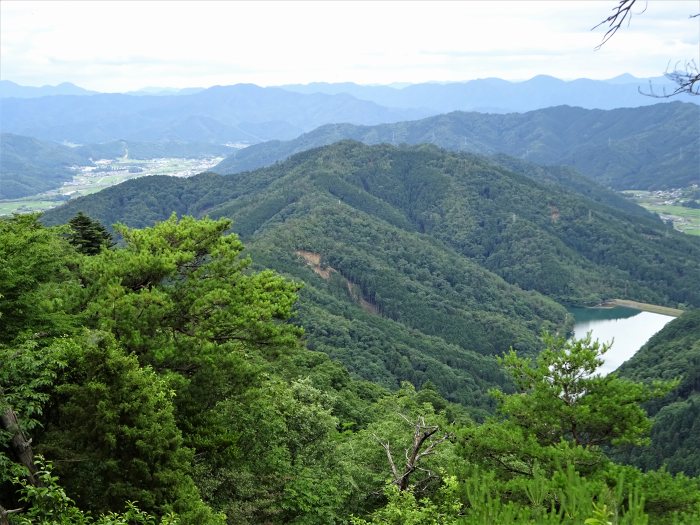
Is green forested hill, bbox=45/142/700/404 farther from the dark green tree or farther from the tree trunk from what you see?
the tree trunk

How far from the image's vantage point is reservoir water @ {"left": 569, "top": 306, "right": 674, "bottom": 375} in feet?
417

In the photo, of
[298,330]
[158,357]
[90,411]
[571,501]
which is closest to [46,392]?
[90,411]

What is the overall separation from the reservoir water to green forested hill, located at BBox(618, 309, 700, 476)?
16.5m

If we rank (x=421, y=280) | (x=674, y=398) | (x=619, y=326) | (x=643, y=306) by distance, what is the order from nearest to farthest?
(x=674, y=398) < (x=619, y=326) < (x=421, y=280) < (x=643, y=306)

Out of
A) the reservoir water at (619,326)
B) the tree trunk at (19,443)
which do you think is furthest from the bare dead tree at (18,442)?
the reservoir water at (619,326)

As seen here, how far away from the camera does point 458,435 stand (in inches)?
692

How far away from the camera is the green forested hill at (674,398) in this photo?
212 feet

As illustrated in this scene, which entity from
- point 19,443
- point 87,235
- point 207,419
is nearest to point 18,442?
point 19,443

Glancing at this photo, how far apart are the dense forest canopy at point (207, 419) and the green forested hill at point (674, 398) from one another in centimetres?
3394

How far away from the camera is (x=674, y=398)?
281ft

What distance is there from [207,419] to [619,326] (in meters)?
152

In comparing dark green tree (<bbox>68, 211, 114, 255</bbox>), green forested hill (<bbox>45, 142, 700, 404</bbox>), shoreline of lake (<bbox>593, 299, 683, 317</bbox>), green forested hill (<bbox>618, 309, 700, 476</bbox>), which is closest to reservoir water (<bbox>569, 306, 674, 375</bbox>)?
shoreline of lake (<bbox>593, 299, 683, 317</bbox>)

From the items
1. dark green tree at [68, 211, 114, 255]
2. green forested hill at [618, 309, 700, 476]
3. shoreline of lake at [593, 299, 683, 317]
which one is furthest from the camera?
shoreline of lake at [593, 299, 683, 317]

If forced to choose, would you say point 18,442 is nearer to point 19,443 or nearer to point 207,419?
point 19,443
